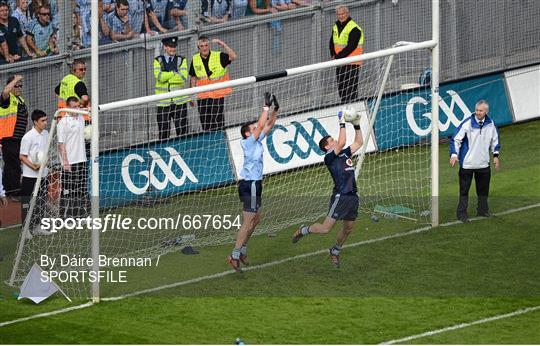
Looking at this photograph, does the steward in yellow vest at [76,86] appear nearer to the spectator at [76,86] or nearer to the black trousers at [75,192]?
the spectator at [76,86]

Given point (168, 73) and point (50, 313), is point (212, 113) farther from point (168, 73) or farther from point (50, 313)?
point (50, 313)

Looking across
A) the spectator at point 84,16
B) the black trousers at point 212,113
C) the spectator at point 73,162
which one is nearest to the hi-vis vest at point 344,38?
the black trousers at point 212,113

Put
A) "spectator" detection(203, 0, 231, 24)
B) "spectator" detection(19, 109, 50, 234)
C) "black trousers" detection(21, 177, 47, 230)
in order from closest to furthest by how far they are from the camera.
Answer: "black trousers" detection(21, 177, 47, 230)
"spectator" detection(19, 109, 50, 234)
"spectator" detection(203, 0, 231, 24)

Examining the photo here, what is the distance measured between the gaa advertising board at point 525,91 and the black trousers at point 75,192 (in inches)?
355

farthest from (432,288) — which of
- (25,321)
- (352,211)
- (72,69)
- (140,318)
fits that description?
(72,69)

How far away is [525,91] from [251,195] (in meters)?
9.36

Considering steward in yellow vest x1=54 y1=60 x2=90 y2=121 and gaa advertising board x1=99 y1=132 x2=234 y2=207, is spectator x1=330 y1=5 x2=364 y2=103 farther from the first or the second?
steward in yellow vest x1=54 y1=60 x2=90 y2=121

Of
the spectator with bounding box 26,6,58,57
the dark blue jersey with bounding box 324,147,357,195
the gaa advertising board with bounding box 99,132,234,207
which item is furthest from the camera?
the spectator with bounding box 26,6,58,57

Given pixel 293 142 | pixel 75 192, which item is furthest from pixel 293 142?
pixel 75 192

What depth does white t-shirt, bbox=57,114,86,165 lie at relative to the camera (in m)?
20.8

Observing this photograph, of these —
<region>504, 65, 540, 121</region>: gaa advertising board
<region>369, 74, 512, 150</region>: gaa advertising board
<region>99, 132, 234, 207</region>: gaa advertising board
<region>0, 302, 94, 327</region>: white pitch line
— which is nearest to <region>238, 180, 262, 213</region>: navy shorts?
<region>0, 302, 94, 327</region>: white pitch line

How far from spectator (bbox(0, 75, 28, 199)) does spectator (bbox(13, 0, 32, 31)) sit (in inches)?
39.1

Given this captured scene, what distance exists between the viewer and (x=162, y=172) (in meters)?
21.9

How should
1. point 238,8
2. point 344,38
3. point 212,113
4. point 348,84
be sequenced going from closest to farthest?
1. point 212,113
2. point 348,84
3. point 344,38
4. point 238,8
